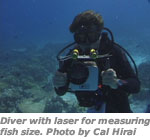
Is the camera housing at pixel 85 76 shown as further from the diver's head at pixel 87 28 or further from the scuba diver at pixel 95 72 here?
the diver's head at pixel 87 28

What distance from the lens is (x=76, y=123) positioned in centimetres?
272

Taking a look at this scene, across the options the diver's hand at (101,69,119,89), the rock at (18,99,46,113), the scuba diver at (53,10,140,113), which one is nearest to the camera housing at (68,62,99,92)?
the scuba diver at (53,10,140,113)

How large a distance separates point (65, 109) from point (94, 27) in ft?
20.7

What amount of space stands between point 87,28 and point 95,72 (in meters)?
0.65

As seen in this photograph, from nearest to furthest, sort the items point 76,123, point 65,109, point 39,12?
point 76,123 < point 65,109 < point 39,12

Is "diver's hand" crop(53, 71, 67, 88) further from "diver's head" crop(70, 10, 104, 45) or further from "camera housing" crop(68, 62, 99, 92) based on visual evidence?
"diver's head" crop(70, 10, 104, 45)

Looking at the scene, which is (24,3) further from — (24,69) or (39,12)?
(24,69)

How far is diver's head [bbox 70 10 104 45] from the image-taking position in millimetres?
2697

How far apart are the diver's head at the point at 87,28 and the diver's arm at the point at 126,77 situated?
17.3 inches

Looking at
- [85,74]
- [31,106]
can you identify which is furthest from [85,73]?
[31,106]

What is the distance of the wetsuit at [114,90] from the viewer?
8.80 feet

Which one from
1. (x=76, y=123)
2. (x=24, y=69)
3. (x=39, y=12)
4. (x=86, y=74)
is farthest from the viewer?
(x=39, y=12)

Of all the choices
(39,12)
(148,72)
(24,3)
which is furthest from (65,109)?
(24,3)

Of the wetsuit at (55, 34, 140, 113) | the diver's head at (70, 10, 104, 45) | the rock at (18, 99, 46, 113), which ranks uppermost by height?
the diver's head at (70, 10, 104, 45)
